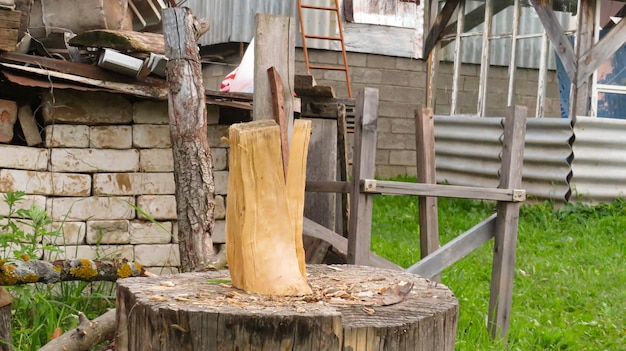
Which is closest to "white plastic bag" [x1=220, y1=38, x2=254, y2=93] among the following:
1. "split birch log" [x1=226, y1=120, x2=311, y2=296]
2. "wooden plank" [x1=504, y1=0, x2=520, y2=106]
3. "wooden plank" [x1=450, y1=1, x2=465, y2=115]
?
"split birch log" [x1=226, y1=120, x2=311, y2=296]

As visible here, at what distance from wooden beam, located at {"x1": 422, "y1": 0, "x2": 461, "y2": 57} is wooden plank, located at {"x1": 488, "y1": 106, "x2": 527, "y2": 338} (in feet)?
22.7

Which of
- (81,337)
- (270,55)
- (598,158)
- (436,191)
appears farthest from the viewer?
(598,158)

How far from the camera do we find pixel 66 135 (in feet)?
17.6

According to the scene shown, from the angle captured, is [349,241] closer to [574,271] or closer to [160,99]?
[160,99]

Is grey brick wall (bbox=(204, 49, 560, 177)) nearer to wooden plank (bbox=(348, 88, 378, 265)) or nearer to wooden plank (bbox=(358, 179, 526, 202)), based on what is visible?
wooden plank (bbox=(358, 179, 526, 202))

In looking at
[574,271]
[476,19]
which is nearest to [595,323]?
[574,271]

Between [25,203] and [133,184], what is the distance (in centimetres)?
70

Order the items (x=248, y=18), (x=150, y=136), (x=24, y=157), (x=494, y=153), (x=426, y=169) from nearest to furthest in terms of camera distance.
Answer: (x=24, y=157), (x=150, y=136), (x=426, y=169), (x=494, y=153), (x=248, y=18)

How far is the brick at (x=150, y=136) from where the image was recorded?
5566mm

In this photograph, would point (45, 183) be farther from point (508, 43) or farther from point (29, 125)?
point (508, 43)

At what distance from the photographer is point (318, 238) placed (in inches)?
229

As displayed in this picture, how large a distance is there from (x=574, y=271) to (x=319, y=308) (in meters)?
5.80

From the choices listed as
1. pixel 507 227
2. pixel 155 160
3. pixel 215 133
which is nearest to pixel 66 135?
pixel 155 160

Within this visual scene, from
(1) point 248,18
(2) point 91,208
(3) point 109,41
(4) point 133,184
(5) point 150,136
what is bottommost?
(2) point 91,208
